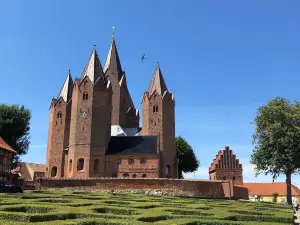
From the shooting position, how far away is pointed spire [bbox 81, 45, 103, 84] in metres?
59.4

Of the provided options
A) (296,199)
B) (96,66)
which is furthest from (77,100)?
(296,199)

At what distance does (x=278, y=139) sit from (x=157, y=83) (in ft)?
94.8

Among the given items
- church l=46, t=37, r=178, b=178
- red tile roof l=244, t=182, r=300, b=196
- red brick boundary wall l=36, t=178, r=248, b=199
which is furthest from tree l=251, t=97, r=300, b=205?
red tile roof l=244, t=182, r=300, b=196

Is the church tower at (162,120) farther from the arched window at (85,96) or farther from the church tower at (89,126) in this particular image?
the arched window at (85,96)

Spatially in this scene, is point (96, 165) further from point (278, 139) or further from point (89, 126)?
point (278, 139)

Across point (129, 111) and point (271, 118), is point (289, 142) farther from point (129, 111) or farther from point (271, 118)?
point (129, 111)

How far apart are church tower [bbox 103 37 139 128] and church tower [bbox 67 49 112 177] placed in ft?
34.0

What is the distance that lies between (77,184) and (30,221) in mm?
31889

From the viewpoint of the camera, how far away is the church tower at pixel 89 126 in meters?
55.4

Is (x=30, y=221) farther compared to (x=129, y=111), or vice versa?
(x=129, y=111)

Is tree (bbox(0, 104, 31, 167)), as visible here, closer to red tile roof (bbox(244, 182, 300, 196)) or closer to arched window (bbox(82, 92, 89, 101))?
arched window (bbox(82, 92, 89, 101))

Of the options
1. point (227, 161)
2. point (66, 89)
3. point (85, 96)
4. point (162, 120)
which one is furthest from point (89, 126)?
point (227, 161)

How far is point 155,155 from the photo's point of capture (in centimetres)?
5631

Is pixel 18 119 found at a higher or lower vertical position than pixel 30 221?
higher
